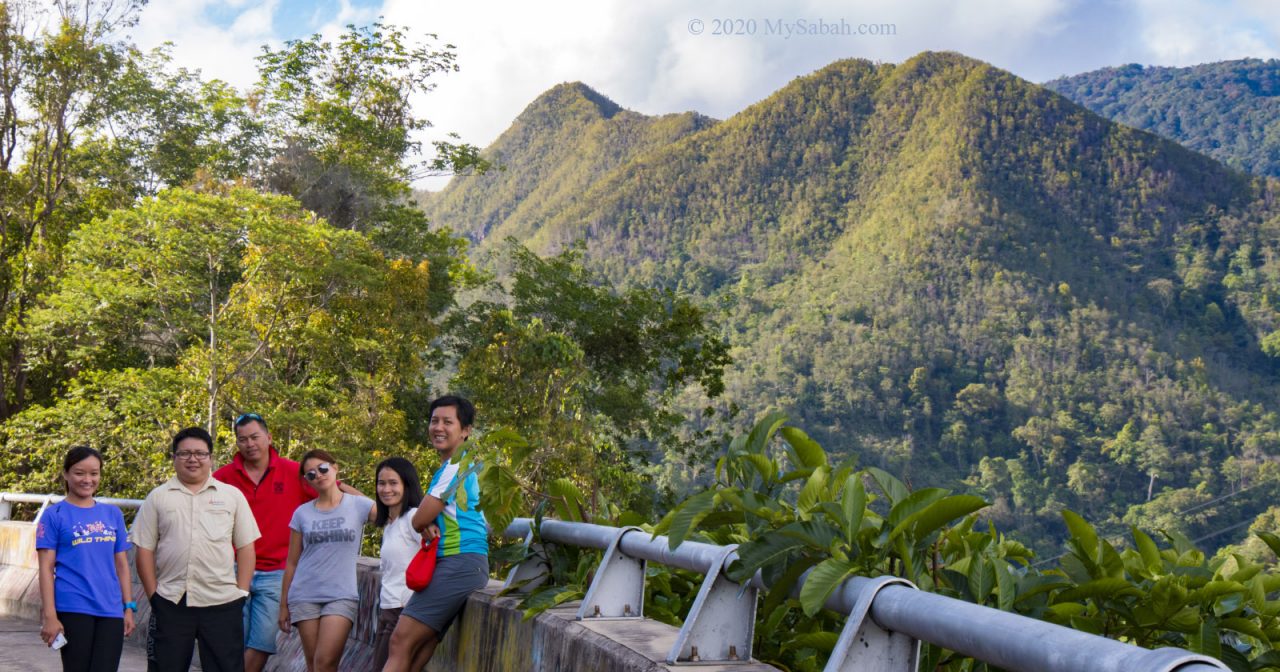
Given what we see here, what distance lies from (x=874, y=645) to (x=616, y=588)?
1.89 m

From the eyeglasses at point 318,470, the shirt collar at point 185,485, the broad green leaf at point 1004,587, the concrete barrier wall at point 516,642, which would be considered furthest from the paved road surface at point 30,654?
the broad green leaf at point 1004,587

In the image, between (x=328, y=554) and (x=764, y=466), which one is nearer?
(x=764, y=466)

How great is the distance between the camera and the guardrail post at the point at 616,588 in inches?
167

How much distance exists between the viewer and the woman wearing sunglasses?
19.4ft

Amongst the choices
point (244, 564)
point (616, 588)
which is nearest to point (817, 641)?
point (616, 588)

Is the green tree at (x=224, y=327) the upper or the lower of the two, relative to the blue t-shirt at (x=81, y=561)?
upper

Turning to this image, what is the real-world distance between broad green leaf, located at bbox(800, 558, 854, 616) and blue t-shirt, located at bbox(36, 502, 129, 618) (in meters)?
4.49

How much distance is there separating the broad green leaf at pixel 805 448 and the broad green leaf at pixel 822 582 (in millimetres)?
907

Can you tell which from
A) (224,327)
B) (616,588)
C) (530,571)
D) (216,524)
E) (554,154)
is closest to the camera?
(616,588)

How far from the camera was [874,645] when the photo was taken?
251 cm

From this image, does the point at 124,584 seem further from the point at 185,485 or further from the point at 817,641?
the point at 817,641

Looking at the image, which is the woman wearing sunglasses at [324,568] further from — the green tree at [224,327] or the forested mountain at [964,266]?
the forested mountain at [964,266]

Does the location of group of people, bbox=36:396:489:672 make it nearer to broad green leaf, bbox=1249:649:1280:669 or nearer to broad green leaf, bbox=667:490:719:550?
broad green leaf, bbox=667:490:719:550

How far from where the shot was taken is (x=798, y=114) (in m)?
173
